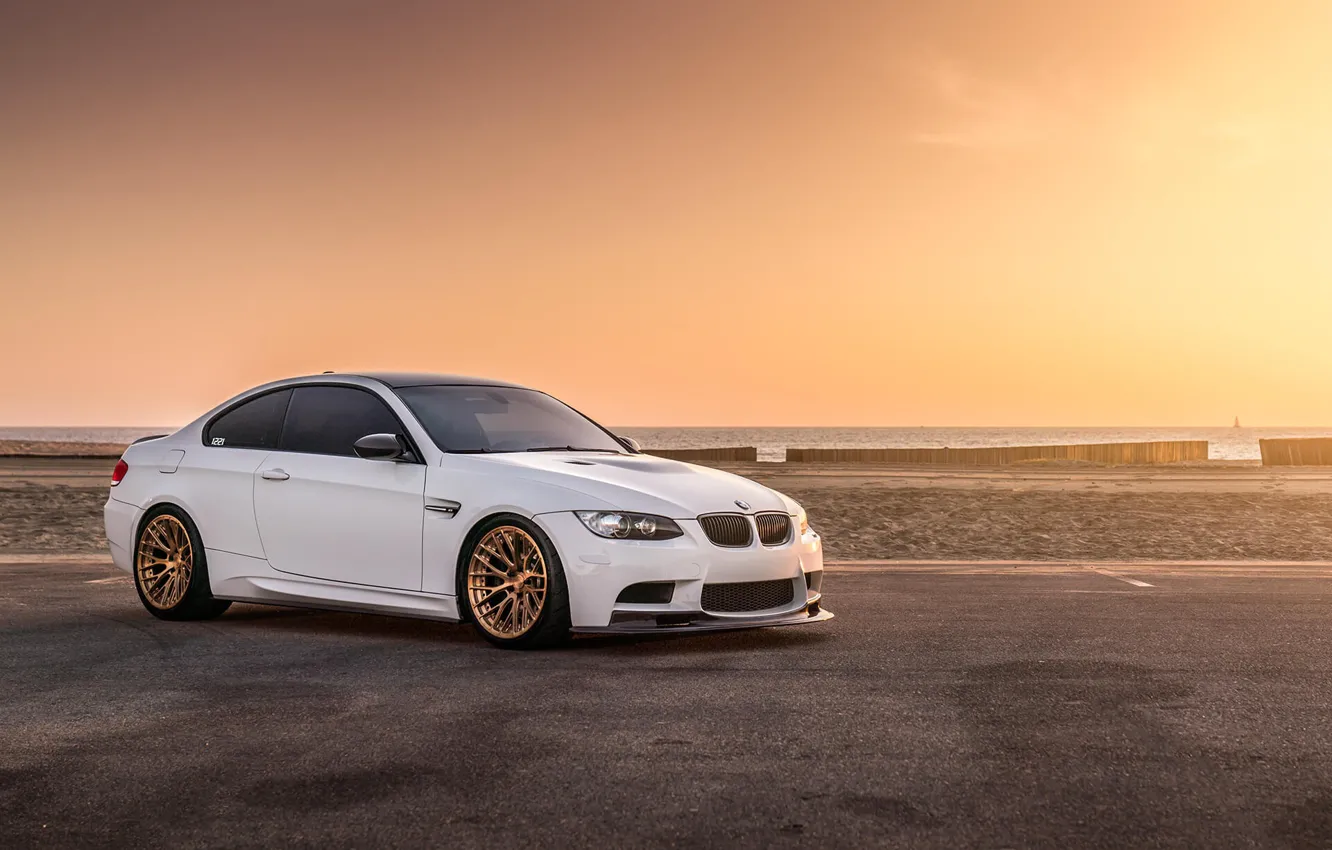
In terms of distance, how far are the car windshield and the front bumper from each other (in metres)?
1.13

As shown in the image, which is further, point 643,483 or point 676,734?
point 643,483

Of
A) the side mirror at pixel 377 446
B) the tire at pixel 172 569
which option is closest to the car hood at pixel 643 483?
the side mirror at pixel 377 446

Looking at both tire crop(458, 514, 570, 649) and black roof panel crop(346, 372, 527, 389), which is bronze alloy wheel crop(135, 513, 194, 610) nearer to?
black roof panel crop(346, 372, 527, 389)

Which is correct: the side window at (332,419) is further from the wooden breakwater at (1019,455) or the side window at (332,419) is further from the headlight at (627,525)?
Result: the wooden breakwater at (1019,455)

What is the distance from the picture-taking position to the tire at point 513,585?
762cm

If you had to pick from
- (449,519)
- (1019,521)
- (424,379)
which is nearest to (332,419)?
(424,379)

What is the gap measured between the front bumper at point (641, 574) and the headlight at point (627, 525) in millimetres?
41

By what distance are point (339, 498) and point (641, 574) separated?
86.5 inches

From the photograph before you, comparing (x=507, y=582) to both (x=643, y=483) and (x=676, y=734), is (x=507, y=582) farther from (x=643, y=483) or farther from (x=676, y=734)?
(x=676, y=734)

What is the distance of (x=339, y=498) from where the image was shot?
8.52 metres

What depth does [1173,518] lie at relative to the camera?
21.7m

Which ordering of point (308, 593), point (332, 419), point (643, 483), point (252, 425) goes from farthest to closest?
point (252, 425), point (332, 419), point (308, 593), point (643, 483)

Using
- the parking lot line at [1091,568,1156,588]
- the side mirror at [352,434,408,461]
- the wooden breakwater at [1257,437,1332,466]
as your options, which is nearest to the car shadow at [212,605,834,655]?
the side mirror at [352,434,408,461]

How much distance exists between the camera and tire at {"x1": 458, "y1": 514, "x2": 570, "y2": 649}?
7621 millimetres
